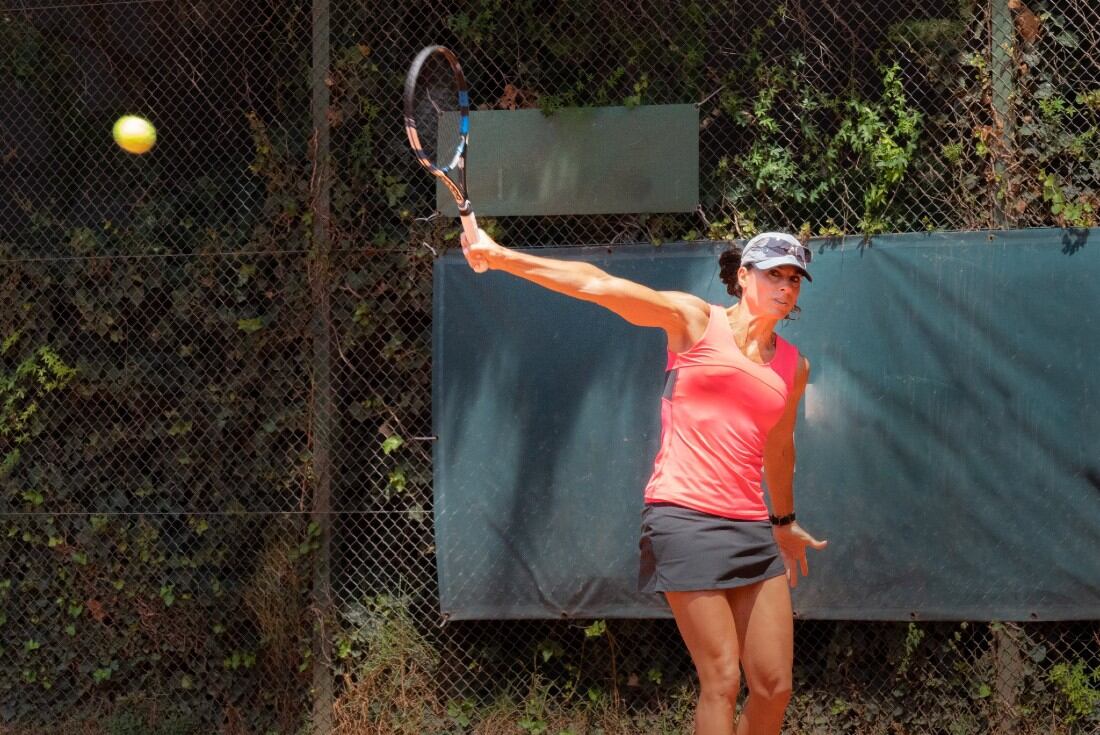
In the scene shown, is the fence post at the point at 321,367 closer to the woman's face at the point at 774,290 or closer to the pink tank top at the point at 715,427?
the pink tank top at the point at 715,427

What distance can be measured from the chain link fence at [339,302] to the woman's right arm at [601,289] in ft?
5.81

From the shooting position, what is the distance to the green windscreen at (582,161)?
17.8 feet

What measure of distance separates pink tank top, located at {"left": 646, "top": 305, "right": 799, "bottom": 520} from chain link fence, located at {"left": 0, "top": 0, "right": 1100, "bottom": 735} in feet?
5.83

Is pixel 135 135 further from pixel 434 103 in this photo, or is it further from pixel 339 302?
pixel 434 103

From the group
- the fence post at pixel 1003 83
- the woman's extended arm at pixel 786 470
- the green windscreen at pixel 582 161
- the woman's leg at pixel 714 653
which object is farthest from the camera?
the green windscreen at pixel 582 161

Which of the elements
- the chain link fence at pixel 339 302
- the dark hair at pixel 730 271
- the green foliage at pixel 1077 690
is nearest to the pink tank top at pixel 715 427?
the dark hair at pixel 730 271

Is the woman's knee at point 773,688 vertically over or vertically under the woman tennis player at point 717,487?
under

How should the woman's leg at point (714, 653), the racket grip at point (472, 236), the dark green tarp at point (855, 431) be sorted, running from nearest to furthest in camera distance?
the woman's leg at point (714, 653)
the racket grip at point (472, 236)
the dark green tarp at point (855, 431)

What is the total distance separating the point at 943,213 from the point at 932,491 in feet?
3.83

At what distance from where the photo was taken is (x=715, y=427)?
144 inches

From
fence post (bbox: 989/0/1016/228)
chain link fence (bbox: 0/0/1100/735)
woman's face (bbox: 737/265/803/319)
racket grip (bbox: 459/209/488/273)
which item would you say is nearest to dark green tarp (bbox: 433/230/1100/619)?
chain link fence (bbox: 0/0/1100/735)

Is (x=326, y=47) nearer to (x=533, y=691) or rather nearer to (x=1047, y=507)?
(x=533, y=691)

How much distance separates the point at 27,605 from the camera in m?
6.06

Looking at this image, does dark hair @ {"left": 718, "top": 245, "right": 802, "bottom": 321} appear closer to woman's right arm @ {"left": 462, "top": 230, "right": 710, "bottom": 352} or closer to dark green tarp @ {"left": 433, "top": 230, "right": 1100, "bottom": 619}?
woman's right arm @ {"left": 462, "top": 230, "right": 710, "bottom": 352}
